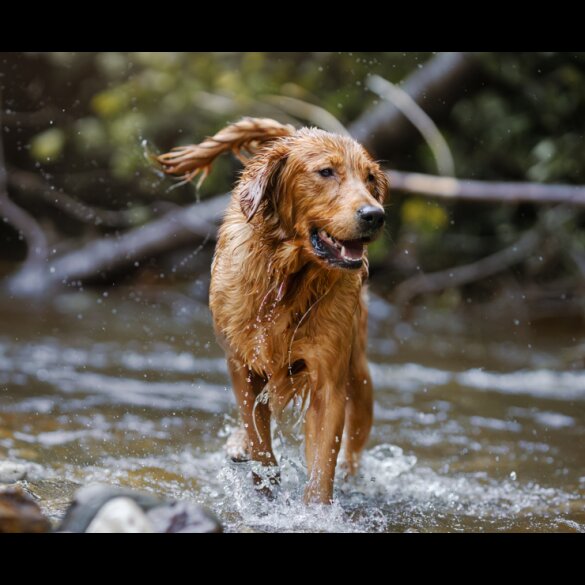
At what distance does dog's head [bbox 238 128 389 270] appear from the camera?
3.86 meters

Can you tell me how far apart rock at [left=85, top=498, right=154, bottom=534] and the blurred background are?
3.00 metres

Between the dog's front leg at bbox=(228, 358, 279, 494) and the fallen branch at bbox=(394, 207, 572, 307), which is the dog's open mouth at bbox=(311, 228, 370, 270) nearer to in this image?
the dog's front leg at bbox=(228, 358, 279, 494)

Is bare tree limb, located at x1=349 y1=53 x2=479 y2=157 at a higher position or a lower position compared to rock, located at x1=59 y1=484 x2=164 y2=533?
higher

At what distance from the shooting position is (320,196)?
157 inches

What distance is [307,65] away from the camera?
11102mm

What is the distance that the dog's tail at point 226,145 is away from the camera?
500 cm

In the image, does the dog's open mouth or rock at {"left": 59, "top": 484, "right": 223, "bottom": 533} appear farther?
the dog's open mouth

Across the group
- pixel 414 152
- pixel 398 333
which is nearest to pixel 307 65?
pixel 414 152

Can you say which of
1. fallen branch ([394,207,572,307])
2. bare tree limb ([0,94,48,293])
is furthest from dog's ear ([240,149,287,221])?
bare tree limb ([0,94,48,293])

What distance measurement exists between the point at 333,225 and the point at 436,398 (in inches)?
128

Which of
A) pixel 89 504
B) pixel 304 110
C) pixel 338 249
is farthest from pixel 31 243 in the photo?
pixel 89 504

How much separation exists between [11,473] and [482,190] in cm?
580

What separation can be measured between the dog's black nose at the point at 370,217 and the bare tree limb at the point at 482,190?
15.9 ft
